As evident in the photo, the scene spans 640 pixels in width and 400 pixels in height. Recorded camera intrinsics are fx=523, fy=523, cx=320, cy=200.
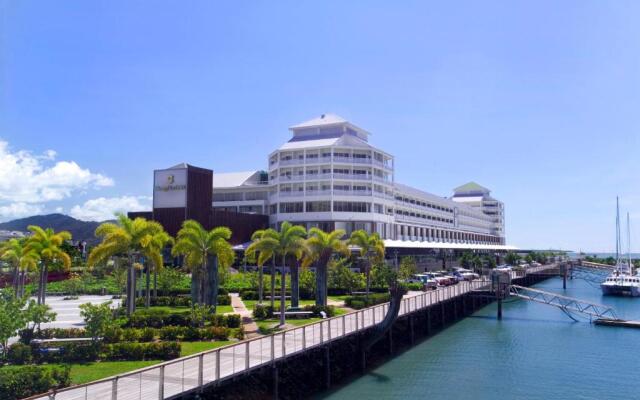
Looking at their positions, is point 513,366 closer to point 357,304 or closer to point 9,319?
point 357,304

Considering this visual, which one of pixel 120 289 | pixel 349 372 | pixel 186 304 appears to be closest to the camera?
pixel 349 372

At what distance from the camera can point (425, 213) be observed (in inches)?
4488

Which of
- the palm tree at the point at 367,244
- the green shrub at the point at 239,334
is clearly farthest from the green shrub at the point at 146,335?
the palm tree at the point at 367,244

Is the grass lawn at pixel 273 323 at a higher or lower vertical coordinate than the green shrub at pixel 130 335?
lower

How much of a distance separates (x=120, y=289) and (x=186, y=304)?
1419cm

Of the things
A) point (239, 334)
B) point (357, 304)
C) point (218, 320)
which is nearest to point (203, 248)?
point (218, 320)

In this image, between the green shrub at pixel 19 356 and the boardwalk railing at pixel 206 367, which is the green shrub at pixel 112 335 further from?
the boardwalk railing at pixel 206 367

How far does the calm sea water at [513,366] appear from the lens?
28.1 metres

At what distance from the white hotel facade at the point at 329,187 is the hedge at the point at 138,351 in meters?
59.9

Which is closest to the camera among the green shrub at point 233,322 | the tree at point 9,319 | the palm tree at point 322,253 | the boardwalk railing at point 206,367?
the boardwalk railing at point 206,367

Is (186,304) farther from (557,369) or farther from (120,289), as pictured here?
(557,369)

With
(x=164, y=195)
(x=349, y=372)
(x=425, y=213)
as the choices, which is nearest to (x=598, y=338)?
(x=349, y=372)

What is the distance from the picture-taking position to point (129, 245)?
128ft

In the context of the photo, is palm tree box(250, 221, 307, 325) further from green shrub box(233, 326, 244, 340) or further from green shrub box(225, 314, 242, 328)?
green shrub box(233, 326, 244, 340)
